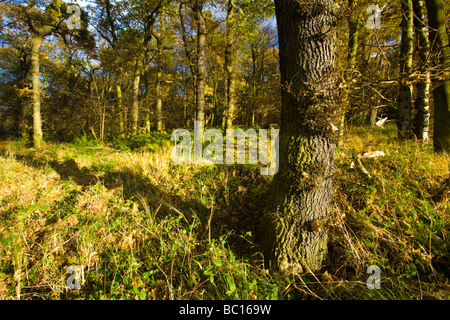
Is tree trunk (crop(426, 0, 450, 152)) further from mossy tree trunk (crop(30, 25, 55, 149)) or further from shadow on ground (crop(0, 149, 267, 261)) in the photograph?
mossy tree trunk (crop(30, 25, 55, 149))

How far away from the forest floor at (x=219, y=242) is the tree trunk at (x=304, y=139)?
Result: 9.2 inches

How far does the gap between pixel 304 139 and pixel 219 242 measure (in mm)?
1702

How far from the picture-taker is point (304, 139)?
2102 millimetres

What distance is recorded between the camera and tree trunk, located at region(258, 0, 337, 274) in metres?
1.94

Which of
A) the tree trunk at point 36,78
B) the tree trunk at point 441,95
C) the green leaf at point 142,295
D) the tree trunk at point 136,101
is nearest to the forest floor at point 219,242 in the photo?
the green leaf at point 142,295

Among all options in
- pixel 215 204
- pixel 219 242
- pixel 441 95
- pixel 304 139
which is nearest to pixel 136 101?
pixel 215 204

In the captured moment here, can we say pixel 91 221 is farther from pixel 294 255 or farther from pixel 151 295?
pixel 294 255

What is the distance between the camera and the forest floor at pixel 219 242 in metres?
1.87

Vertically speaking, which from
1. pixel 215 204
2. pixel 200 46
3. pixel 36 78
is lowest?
pixel 215 204

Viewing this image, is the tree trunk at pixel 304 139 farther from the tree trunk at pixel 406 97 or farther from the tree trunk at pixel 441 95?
the tree trunk at pixel 406 97

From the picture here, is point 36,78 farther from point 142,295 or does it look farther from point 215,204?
Result: point 142,295

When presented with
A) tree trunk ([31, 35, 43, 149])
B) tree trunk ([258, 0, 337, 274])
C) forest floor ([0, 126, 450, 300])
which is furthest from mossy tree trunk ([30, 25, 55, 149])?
tree trunk ([258, 0, 337, 274])

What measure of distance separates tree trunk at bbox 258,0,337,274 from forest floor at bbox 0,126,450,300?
0.23 m
